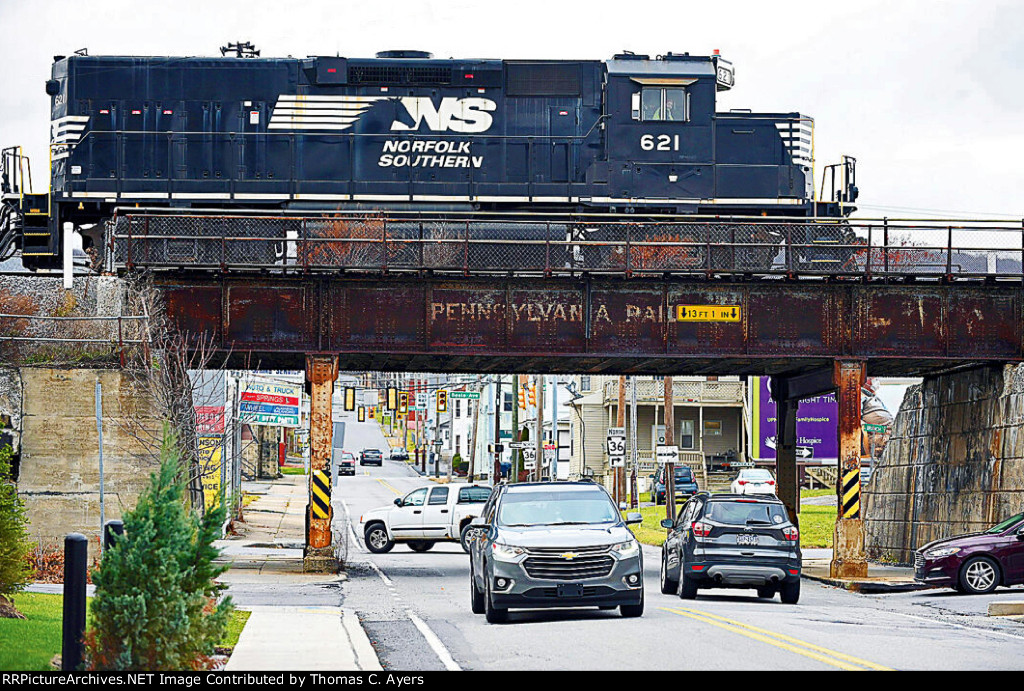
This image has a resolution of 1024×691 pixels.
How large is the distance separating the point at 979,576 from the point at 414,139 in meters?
15.6

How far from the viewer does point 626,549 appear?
1678 centimetres

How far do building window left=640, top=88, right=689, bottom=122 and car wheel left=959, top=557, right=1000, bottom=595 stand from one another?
40.7 ft

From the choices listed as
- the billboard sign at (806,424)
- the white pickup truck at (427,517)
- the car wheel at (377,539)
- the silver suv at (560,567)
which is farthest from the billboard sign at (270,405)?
the billboard sign at (806,424)

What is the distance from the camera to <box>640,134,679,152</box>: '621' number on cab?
3031 cm

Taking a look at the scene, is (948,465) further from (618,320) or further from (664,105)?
(664,105)

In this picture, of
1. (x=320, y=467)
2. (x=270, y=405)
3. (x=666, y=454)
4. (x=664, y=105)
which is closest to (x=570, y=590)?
(x=320, y=467)

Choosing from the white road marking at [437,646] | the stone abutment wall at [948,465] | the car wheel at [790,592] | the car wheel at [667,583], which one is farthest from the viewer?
the stone abutment wall at [948,465]

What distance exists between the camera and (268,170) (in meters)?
29.9

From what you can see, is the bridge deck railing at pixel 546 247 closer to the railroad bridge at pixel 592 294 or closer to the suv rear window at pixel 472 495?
the railroad bridge at pixel 592 294

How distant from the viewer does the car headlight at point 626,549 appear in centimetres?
1670

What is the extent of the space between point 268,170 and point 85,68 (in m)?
4.97

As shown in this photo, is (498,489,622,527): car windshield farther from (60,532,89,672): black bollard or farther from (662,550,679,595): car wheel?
(60,532,89,672): black bollard

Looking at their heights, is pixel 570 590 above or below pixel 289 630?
above
